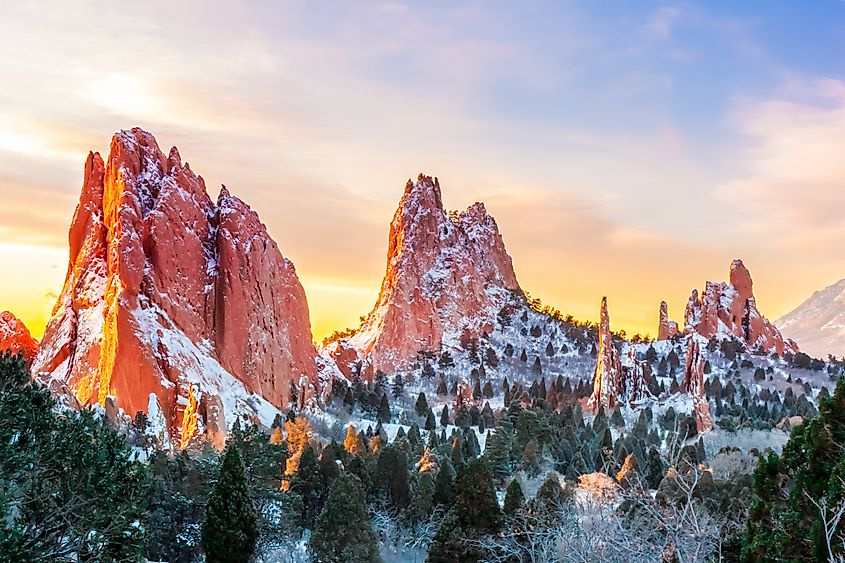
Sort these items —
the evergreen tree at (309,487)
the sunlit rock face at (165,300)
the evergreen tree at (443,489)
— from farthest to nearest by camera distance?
the sunlit rock face at (165,300) → the evergreen tree at (309,487) → the evergreen tree at (443,489)

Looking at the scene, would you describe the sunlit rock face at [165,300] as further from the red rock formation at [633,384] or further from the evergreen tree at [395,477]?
the red rock formation at [633,384]

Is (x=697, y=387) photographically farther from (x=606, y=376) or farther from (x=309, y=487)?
(x=309, y=487)

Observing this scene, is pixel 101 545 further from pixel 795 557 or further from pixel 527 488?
pixel 527 488

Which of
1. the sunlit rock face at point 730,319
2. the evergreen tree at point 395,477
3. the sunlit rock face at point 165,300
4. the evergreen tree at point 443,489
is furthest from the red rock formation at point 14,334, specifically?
the sunlit rock face at point 730,319

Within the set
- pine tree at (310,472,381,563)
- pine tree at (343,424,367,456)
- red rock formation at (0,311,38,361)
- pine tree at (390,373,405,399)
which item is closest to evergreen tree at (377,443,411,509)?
pine tree at (343,424,367,456)

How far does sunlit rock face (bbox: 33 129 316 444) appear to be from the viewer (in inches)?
2630

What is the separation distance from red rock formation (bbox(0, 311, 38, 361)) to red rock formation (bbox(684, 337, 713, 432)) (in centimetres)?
5568

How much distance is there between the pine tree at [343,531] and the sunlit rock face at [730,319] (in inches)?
4130

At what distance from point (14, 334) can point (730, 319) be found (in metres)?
96.0

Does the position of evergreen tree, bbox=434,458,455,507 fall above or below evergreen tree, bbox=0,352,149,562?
below

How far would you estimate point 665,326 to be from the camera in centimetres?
12938

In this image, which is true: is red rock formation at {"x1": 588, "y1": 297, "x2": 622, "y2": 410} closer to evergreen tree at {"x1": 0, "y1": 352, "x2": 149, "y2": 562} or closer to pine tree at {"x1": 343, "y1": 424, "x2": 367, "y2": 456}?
pine tree at {"x1": 343, "y1": 424, "x2": 367, "y2": 456}

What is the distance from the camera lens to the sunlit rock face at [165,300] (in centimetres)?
6681

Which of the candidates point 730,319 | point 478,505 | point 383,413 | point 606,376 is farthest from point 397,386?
point 478,505
